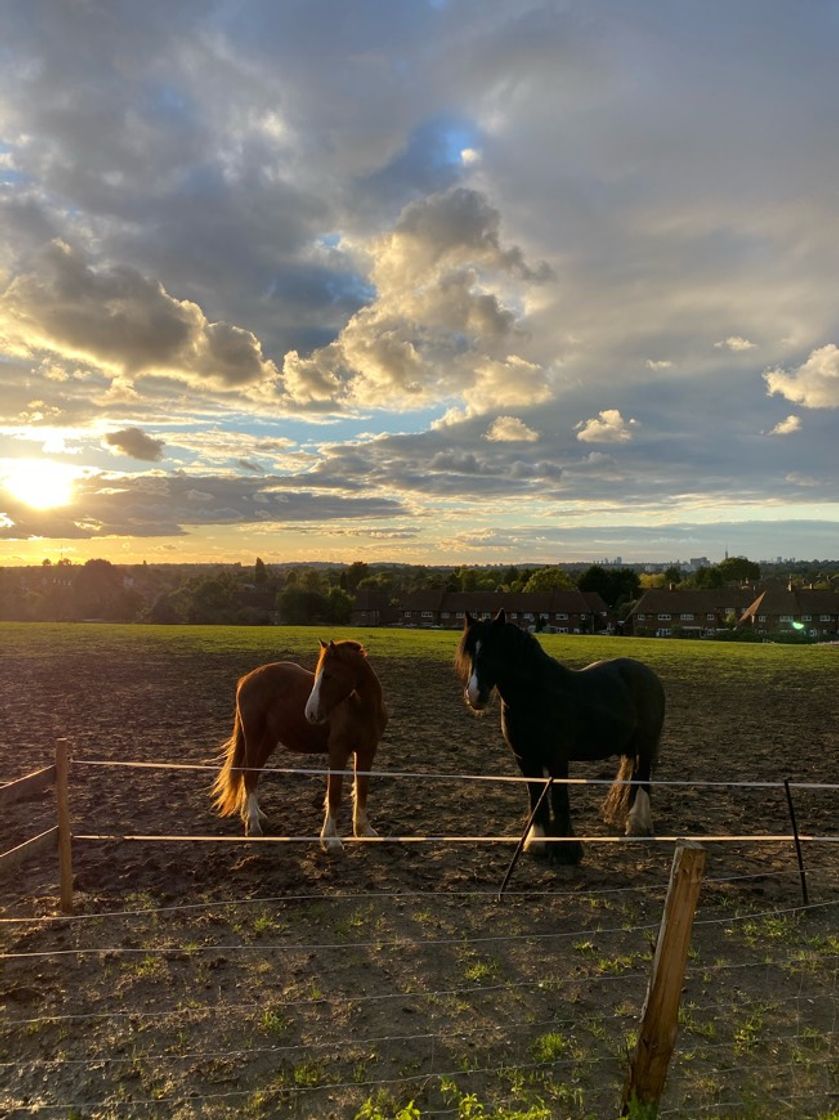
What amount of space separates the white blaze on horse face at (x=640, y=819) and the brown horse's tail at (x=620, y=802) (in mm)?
117

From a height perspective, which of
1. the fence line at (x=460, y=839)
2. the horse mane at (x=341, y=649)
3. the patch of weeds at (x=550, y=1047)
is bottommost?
the patch of weeds at (x=550, y=1047)

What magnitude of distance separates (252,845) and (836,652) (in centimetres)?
2938

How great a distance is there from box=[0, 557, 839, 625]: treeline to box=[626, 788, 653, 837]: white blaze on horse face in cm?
5562

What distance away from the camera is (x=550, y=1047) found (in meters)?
3.72

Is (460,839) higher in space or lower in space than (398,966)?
higher

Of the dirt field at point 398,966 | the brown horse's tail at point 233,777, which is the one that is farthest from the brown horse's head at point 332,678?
the dirt field at point 398,966

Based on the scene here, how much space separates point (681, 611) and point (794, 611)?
1061 cm

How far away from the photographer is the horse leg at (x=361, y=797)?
22.6 feet

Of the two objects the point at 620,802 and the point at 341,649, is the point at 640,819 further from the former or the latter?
the point at 341,649

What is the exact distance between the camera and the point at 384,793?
8.76 m

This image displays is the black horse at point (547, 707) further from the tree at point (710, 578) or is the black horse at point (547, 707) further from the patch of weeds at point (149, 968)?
the tree at point (710, 578)

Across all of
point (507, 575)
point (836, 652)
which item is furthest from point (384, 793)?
point (507, 575)

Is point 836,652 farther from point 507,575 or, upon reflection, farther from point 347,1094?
point 507,575

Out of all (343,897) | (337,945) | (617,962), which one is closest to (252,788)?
(343,897)
